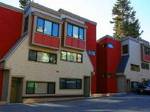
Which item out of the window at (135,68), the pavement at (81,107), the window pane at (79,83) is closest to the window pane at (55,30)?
the window pane at (79,83)

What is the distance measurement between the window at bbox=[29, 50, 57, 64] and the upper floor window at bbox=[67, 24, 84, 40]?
3702mm

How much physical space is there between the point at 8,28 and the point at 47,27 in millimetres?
4379

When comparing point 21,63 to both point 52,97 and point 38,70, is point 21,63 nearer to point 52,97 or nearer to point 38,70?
point 38,70

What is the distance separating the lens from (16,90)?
2767 centimetres

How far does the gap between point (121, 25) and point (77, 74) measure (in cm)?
3322

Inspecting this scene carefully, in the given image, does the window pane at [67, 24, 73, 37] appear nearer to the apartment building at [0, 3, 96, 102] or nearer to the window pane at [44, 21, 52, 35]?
the apartment building at [0, 3, 96, 102]

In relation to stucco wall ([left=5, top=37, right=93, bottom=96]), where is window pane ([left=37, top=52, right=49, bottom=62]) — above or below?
above

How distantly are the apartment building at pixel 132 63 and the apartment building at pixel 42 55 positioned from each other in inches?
363

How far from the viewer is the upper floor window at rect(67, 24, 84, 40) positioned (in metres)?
32.3

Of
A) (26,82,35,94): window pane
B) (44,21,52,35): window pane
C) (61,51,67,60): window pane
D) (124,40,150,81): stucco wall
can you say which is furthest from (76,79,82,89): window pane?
(124,40,150,81): stucco wall

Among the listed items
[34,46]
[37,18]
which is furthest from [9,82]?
[37,18]

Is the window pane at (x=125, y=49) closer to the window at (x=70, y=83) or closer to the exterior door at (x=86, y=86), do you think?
the exterior door at (x=86, y=86)

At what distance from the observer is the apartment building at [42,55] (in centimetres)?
2712

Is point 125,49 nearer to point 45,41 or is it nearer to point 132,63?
point 132,63
